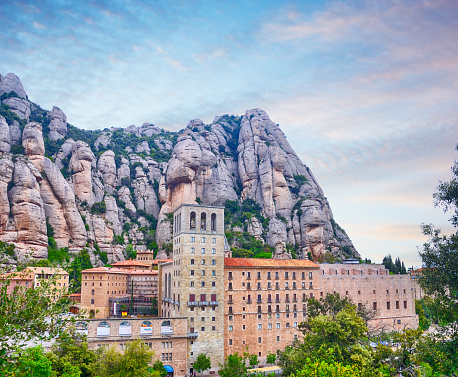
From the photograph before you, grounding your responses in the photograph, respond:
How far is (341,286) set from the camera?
8244cm

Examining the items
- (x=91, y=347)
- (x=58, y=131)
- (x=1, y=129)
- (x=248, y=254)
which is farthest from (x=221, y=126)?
(x=91, y=347)

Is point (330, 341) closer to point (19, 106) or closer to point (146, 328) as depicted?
point (146, 328)

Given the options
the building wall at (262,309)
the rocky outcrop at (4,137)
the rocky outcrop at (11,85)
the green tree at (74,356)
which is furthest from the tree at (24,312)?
the rocky outcrop at (11,85)

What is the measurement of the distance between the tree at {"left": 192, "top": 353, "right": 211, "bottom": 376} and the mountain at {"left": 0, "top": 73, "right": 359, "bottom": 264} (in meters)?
56.9

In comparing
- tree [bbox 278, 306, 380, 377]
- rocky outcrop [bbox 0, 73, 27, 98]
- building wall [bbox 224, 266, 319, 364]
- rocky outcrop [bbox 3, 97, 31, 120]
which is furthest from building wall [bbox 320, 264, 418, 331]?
rocky outcrop [bbox 0, 73, 27, 98]

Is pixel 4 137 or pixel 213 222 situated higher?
pixel 4 137

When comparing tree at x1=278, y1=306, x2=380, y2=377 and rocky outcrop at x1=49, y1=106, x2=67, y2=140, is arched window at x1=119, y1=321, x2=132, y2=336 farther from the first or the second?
rocky outcrop at x1=49, y1=106, x2=67, y2=140

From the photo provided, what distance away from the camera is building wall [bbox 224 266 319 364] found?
2665 inches

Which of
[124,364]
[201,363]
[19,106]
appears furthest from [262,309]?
[19,106]

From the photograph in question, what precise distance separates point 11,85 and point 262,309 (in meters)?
128

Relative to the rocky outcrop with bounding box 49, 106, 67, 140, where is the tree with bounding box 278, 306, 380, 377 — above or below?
below

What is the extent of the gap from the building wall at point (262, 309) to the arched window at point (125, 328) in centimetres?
1699

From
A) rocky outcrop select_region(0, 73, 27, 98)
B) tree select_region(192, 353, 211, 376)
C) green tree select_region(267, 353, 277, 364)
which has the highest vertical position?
rocky outcrop select_region(0, 73, 27, 98)

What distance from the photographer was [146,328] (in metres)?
59.5
